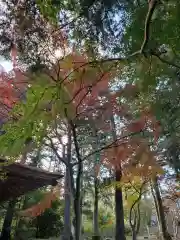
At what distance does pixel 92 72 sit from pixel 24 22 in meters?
1.15

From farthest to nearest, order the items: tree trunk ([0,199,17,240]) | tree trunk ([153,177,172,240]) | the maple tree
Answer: tree trunk ([0,199,17,240]) → tree trunk ([153,177,172,240]) → the maple tree

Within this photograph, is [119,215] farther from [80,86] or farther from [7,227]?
[80,86]

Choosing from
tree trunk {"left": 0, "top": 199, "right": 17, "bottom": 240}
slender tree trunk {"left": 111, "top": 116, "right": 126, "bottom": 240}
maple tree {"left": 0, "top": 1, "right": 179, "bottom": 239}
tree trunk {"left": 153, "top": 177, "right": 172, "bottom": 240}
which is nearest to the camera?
maple tree {"left": 0, "top": 1, "right": 179, "bottom": 239}

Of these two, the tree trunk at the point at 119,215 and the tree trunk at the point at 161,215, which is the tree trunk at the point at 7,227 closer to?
the tree trunk at the point at 119,215

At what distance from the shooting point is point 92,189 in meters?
15.1

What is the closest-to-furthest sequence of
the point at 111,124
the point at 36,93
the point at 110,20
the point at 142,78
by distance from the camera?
the point at 36,93
the point at 142,78
the point at 110,20
the point at 111,124

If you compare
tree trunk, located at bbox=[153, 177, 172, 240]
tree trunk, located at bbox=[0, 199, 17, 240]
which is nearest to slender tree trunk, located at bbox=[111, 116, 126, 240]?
tree trunk, located at bbox=[153, 177, 172, 240]

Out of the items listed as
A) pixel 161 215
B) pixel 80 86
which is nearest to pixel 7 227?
pixel 161 215

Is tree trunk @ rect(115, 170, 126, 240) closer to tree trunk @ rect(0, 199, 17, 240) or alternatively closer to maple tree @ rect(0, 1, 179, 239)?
maple tree @ rect(0, 1, 179, 239)

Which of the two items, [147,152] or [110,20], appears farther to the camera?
[147,152]

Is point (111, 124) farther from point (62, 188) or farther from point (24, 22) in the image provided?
point (24, 22)

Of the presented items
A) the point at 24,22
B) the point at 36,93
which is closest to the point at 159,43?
the point at 36,93

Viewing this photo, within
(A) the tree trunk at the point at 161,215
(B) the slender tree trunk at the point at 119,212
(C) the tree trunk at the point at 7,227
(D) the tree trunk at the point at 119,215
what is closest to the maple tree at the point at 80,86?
(B) the slender tree trunk at the point at 119,212

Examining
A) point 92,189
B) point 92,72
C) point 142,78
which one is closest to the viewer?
point 92,72
